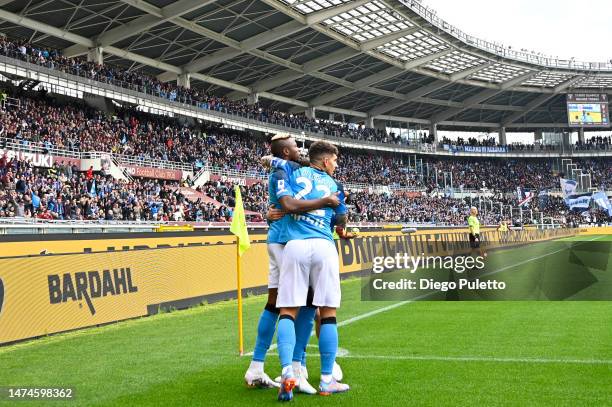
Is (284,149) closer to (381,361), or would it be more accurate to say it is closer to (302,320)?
(302,320)

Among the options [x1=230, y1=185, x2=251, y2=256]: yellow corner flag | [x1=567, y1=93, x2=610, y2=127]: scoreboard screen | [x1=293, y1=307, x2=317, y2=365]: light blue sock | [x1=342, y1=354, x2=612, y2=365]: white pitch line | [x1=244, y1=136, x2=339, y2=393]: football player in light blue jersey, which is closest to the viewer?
[x1=244, y1=136, x2=339, y2=393]: football player in light blue jersey

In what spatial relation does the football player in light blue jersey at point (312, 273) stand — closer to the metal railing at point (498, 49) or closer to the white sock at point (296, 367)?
the white sock at point (296, 367)

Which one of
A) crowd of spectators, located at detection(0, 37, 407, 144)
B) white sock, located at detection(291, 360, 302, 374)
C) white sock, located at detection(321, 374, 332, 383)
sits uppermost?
crowd of spectators, located at detection(0, 37, 407, 144)

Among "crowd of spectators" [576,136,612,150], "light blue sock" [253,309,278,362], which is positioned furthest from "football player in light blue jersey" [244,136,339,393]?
"crowd of spectators" [576,136,612,150]

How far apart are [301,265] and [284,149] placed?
1.13m

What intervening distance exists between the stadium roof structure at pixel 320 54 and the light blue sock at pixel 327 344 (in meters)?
33.1

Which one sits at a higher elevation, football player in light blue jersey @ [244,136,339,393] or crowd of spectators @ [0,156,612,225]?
crowd of spectators @ [0,156,612,225]

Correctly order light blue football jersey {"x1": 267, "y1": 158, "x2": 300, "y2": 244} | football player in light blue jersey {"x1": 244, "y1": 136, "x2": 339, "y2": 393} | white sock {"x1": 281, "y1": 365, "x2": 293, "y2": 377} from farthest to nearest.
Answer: light blue football jersey {"x1": 267, "y1": 158, "x2": 300, "y2": 244} < football player in light blue jersey {"x1": 244, "y1": 136, "x2": 339, "y2": 393} < white sock {"x1": 281, "y1": 365, "x2": 293, "y2": 377}

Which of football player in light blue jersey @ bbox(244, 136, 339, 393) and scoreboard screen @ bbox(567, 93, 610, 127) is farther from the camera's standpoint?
scoreboard screen @ bbox(567, 93, 610, 127)

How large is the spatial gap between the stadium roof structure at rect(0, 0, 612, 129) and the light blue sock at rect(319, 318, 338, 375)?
33.1m

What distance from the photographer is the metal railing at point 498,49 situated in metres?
46.8

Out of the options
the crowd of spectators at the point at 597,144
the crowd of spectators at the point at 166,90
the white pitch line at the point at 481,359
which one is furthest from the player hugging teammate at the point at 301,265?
the crowd of spectators at the point at 597,144

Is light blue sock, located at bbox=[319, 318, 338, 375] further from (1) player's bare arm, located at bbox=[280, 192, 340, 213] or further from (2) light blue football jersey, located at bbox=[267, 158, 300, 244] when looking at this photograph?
(1) player's bare arm, located at bbox=[280, 192, 340, 213]

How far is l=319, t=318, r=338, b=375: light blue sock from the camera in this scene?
17.5ft
